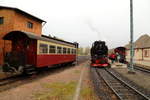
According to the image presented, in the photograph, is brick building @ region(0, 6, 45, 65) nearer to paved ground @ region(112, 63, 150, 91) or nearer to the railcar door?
the railcar door

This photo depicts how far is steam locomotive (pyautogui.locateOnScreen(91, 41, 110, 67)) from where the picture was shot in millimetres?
19766

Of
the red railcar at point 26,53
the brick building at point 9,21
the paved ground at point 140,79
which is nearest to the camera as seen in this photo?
the paved ground at point 140,79

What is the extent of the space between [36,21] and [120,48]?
17950 millimetres

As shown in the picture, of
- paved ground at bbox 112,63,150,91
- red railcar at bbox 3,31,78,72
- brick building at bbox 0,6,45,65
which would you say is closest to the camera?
paved ground at bbox 112,63,150,91

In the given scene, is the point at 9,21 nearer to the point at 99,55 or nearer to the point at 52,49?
the point at 52,49

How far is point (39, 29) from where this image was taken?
23562mm

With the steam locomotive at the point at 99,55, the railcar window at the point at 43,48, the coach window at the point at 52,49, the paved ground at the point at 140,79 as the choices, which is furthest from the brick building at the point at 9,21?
the paved ground at the point at 140,79

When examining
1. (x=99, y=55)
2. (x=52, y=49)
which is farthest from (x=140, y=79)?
(x=99, y=55)

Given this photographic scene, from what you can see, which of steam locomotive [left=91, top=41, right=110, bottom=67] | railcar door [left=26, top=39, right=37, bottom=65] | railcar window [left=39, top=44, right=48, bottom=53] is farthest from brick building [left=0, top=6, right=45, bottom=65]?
steam locomotive [left=91, top=41, right=110, bottom=67]

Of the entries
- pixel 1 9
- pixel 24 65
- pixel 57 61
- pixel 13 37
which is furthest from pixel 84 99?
pixel 1 9

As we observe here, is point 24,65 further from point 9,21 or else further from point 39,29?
point 39,29

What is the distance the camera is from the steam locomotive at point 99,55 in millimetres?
19766

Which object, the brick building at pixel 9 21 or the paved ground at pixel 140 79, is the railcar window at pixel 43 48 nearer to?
the brick building at pixel 9 21

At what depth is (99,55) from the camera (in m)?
20.4
